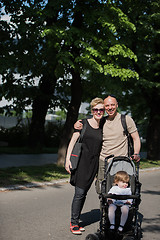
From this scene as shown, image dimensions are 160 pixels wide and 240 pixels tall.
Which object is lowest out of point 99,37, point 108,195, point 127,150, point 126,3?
point 108,195

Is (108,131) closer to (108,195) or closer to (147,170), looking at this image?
(108,195)

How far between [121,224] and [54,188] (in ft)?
16.8

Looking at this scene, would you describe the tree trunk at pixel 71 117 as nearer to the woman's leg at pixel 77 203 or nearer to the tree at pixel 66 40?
the tree at pixel 66 40

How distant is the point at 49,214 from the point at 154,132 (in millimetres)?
14035

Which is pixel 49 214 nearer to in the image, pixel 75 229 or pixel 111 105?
pixel 75 229

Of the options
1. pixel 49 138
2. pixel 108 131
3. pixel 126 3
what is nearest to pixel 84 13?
pixel 126 3

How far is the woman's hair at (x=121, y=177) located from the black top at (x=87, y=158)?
22.8 inches

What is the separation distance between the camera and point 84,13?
41.1 feet

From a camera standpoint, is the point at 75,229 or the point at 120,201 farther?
the point at 75,229

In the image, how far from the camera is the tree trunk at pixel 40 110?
18031mm

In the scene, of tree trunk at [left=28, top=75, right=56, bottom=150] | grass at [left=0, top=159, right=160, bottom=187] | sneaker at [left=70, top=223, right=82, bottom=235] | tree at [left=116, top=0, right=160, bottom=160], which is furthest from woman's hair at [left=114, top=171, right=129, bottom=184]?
tree trunk at [left=28, top=75, right=56, bottom=150]

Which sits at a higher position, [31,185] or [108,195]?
[108,195]

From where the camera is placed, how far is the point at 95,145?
538 cm

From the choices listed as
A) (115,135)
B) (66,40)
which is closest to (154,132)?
(66,40)
